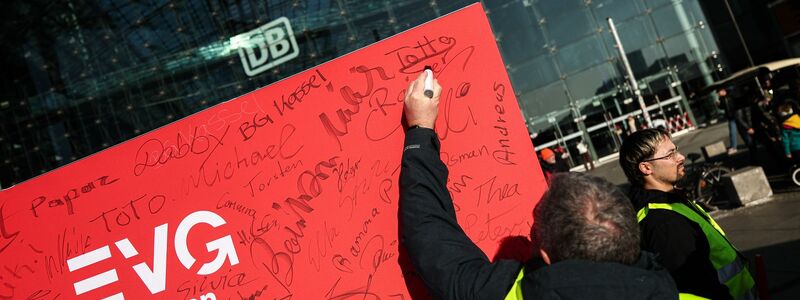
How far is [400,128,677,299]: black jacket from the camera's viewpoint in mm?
1384

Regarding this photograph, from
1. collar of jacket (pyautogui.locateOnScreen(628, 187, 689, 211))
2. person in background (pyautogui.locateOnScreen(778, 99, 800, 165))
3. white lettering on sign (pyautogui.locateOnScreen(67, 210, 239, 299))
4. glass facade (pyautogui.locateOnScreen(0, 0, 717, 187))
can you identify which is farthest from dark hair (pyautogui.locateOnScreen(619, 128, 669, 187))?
glass facade (pyautogui.locateOnScreen(0, 0, 717, 187))

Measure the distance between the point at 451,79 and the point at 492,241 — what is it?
0.60 metres

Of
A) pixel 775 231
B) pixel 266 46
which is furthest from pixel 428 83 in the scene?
pixel 266 46

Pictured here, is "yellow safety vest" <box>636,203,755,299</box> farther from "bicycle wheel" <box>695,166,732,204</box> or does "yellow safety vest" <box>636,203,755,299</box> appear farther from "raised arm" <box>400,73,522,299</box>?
"bicycle wheel" <box>695,166,732,204</box>

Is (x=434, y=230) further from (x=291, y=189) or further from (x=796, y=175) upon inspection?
(x=796, y=175)

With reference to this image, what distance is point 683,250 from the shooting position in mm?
1927

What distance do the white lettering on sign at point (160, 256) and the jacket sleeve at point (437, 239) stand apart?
2.66 ft

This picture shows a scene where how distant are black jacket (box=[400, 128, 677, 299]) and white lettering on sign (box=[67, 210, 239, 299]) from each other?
2.65ft

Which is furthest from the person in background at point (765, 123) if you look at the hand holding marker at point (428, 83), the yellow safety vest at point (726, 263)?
the hand holding marker at point (428, 83)

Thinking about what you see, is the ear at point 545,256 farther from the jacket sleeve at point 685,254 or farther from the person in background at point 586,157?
the person in background at point 586,157

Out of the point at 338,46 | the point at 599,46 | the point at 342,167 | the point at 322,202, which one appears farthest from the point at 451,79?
the point at 599,46

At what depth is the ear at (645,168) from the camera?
95.7 inches

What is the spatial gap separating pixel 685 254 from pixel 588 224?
0.70m

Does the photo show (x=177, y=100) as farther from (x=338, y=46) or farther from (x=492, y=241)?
(x=492, y=241)
